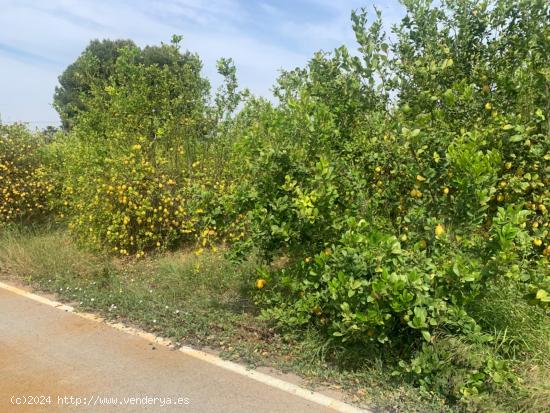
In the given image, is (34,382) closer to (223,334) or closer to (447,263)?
(223,334)

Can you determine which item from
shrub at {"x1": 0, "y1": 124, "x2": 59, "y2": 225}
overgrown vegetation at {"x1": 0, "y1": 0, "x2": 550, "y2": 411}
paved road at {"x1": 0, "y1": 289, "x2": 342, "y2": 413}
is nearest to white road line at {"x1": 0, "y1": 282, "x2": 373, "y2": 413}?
paved road at {"x1": 0, "y1": 289, "x2": 342, "y2": 413}

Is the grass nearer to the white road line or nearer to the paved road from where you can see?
the white road line

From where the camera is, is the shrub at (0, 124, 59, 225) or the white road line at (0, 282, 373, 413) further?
the shrub at (0, 124, 59, 225)

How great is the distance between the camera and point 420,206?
3.74 m

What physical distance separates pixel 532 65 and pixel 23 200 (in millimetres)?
8104

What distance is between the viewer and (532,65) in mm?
3893

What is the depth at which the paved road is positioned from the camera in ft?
10.5

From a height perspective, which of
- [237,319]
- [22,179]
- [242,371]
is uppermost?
[22,179]

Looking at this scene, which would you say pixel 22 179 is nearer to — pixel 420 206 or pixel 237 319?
pixel 237 319

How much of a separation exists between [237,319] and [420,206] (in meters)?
2.10

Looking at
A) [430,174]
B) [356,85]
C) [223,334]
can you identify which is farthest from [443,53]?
[223,334]

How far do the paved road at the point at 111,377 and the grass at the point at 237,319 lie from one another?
317 millimetres

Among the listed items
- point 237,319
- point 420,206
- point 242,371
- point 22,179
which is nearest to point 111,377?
point 242,371

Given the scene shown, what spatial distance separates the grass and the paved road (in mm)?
317
